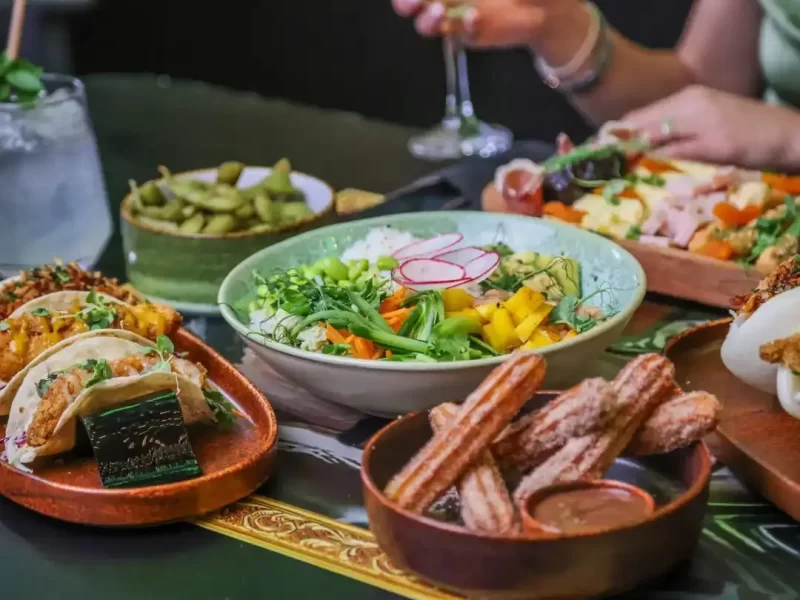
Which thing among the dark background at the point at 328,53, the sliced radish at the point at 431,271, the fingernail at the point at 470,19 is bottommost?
the dark background at the point at 328,53

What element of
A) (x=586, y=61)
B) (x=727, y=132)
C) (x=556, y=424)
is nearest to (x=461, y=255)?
(x=556, y=424)

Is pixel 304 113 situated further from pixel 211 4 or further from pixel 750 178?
pixel 211 4

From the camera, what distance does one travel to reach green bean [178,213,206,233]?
161cm

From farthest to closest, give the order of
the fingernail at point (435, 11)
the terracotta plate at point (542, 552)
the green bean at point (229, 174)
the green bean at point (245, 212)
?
the fingernail at point (435, 11), the green bean at point (229, 174), the green bean at point (245, 212), the terracotta plate at point (542, 552)

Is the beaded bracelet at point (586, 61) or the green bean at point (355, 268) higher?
the beaded bracelet at point (586, 61)

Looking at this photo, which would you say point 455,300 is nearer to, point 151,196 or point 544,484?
point 544,484

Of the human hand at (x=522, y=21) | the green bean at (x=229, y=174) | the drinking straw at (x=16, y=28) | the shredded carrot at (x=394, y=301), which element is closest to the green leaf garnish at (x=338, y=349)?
the shredded carrot at (x=394, y=301)

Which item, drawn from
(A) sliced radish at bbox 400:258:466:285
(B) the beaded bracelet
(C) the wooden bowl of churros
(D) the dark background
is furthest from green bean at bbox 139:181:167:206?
(D) the dark background

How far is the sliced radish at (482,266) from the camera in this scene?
1.34m

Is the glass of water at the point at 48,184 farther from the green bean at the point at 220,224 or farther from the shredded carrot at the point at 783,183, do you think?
the shredded carrot at the point at 783,183

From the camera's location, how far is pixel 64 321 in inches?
48.4

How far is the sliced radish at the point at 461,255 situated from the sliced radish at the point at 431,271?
3 centimetres

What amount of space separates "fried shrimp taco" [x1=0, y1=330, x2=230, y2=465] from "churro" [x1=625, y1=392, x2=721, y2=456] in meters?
0.48

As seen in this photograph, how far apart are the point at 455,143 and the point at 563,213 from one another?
0.85 m
